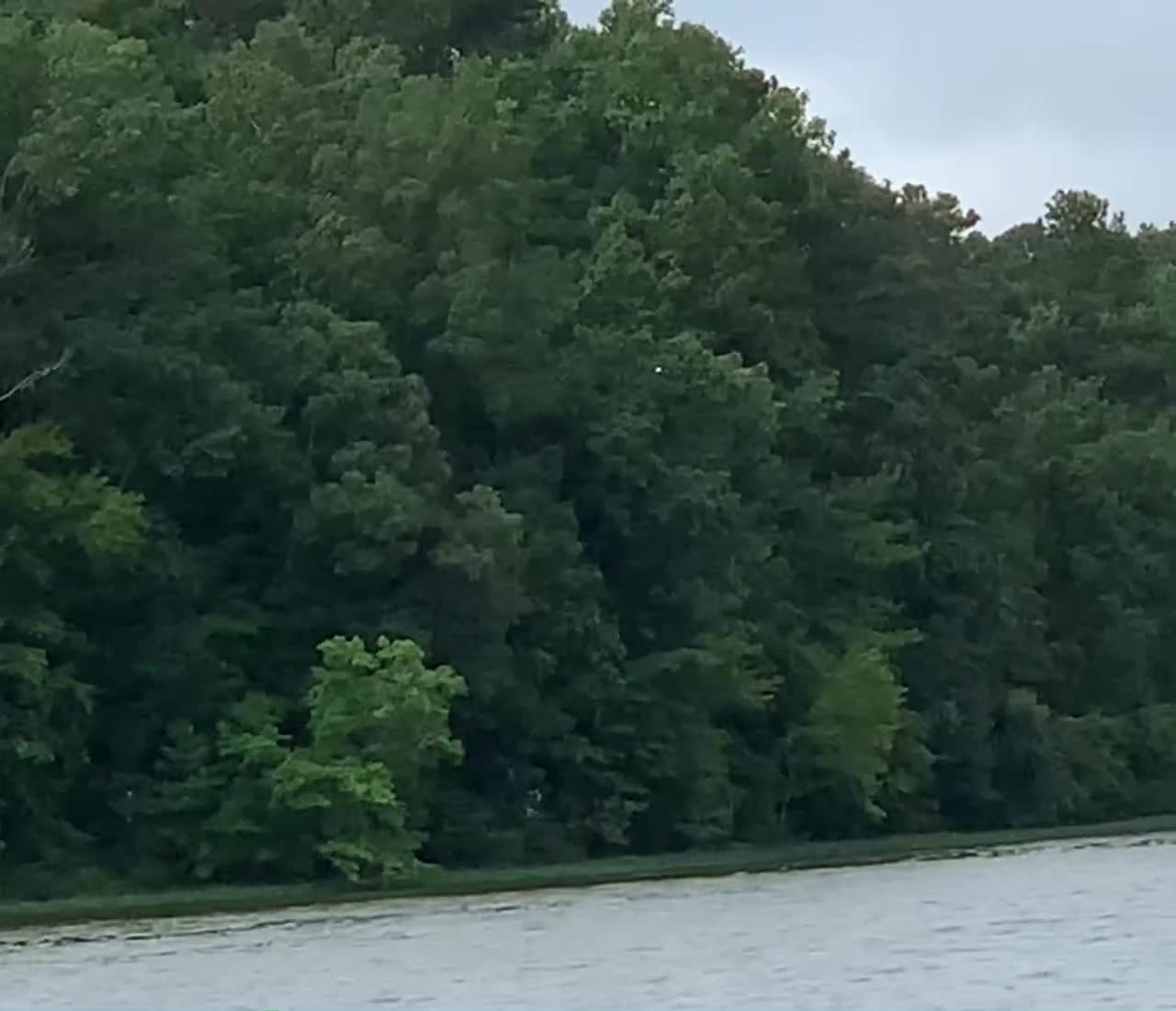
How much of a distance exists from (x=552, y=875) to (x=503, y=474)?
7761mm

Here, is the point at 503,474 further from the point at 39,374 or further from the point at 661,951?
the point at 661,951

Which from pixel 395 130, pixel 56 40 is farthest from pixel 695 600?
pixel 56 40

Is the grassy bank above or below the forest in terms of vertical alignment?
below

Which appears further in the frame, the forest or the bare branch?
the forest

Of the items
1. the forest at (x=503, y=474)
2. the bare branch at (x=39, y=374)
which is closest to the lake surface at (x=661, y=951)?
the forest at (x=503, y=474)

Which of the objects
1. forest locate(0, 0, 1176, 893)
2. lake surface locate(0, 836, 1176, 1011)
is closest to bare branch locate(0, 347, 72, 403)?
forest locate(0, 0, 1176, 893)

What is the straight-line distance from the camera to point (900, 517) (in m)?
68.1

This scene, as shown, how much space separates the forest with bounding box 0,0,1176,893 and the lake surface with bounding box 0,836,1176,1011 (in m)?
5.43

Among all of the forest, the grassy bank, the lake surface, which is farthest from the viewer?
the forest

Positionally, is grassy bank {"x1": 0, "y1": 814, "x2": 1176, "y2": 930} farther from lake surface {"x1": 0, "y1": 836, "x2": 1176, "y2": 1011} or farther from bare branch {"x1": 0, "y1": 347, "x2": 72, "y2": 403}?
bare branch {"x1": 0, "y1": 347, "x2": 72, "y2": 403}

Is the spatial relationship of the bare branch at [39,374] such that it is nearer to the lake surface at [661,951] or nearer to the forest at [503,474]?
the forest at [503,474]

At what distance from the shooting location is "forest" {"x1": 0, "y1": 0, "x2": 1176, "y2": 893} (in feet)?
163

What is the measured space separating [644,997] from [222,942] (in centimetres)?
990

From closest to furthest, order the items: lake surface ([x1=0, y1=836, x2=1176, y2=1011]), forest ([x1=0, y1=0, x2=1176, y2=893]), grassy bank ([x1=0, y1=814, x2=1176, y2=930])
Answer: lake surface ([x1=0, y1=836, x2=1176, y2=1011]) → grassy bank ([x1=0, y1=814, x2=1176, y2=930]) → forest ([x1=0, y1=0, x2=1176, y2=893])
